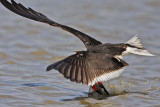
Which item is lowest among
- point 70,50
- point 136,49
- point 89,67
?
point 89,67

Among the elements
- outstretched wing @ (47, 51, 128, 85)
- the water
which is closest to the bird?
outstretched wing @ (47, 51, 128, 85)

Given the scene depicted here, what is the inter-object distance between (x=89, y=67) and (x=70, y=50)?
3414 millimetres

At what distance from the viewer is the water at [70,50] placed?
697 centimetres

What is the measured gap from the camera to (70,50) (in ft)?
32.2

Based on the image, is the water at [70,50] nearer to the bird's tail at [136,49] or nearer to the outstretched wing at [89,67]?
the outstretched wing at [89,67]

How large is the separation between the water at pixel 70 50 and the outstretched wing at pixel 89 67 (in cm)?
56

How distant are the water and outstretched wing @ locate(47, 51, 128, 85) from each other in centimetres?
56

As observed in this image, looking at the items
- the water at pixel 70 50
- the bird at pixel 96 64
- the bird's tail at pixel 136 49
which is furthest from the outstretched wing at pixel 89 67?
the water at pixel 70 50

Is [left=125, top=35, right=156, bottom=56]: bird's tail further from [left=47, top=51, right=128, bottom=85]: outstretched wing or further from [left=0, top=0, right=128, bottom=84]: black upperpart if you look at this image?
[left=47, top=51, right=128, bottom=85]: outstretched wing

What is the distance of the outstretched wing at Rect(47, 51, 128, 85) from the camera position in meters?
6.19

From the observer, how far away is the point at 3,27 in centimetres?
1092

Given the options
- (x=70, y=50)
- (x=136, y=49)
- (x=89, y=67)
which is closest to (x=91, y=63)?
(x=89, y=67)

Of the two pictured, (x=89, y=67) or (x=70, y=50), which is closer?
(x=89, y=67)

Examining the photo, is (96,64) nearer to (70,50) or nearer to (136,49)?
(136,49)
